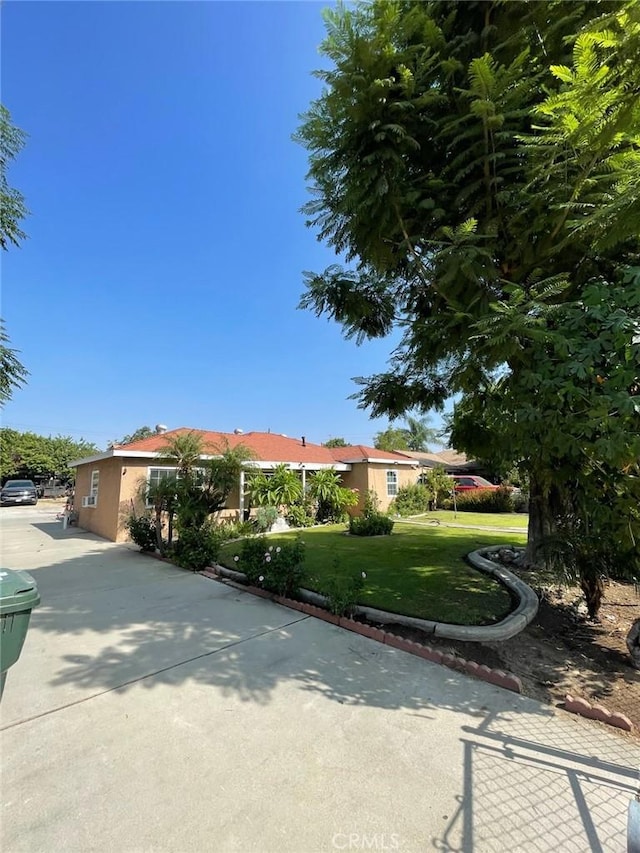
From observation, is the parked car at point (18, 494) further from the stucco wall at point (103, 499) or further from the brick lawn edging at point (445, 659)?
the brick lawn edging at point (445, 659)

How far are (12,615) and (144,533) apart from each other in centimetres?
865

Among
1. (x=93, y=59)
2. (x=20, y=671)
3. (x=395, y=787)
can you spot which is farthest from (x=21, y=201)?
(x=395, y=787)

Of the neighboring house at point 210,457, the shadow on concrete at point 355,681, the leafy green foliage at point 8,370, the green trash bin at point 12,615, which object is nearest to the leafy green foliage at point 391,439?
the neighboring house at point 210,457

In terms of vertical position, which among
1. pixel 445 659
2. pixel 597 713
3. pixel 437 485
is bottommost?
pixel 597 713

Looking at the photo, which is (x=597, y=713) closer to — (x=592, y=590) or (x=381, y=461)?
(x=592, y=590)

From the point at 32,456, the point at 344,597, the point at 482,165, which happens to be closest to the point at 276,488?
the point at 344,597

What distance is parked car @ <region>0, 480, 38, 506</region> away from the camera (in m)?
25.4

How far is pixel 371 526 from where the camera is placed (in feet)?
40.5

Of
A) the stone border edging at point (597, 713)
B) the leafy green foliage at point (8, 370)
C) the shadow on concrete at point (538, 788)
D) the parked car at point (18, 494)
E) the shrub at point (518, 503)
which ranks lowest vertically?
the stone border edging at point (597, 713)

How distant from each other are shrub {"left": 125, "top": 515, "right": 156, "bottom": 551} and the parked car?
21.6m

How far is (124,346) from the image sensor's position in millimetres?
19188

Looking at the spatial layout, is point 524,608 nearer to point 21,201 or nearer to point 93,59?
point 21,201

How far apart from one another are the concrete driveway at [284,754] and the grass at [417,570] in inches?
53.5

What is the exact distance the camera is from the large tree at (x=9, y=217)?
632cm
